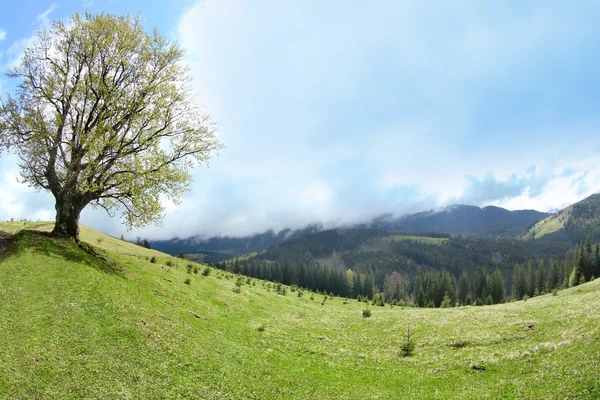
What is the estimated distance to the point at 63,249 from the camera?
25.5 metres

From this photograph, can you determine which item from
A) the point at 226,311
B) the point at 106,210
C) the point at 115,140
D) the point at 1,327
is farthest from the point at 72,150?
the point at 226,311

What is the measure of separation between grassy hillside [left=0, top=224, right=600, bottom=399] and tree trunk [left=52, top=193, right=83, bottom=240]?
1.50 m

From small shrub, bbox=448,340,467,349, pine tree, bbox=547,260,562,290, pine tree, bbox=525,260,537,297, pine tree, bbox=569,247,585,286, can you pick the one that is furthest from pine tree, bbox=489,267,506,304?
small shrub, bbox=448,340,467,349

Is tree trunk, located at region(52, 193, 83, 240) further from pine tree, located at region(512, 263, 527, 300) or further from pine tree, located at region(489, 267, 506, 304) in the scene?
pine tree, located at region(512, 263, 527, 300)

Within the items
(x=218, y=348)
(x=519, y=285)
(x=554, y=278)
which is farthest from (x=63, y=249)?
(x=554, y=278)

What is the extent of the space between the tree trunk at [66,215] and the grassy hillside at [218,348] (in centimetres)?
150

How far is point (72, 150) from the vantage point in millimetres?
27344

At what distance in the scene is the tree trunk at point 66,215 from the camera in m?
27.6

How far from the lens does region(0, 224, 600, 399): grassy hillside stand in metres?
13.8

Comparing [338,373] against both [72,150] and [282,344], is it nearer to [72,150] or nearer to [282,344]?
[282,344]

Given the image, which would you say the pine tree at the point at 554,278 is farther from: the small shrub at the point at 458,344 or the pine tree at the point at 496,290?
the small shrub at the point at 458,344

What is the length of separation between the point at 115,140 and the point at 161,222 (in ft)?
27.0

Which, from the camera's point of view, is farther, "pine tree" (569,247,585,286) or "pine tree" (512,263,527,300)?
"pine tree" (512,263,527,300)

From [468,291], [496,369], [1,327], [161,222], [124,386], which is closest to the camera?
[124,386]
